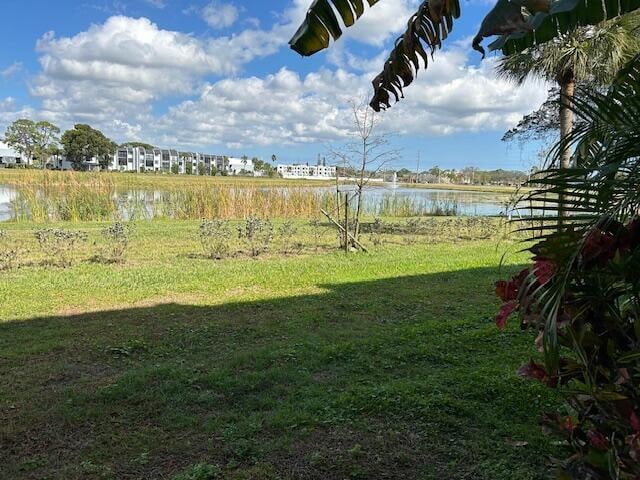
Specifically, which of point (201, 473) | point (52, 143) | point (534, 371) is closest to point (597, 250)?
point (534, 371)

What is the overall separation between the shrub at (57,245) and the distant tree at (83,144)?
1879 inches

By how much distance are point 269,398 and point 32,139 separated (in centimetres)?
5425

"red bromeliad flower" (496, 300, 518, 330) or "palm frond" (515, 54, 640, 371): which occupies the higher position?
"palm frond" (515, 54, 640, 371)

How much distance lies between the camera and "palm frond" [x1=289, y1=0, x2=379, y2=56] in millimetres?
2137

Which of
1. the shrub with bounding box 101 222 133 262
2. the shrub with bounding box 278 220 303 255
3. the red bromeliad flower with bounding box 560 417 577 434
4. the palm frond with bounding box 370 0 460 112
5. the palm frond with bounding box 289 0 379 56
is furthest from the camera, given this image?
the shrub with bounding box 278 220 303 255

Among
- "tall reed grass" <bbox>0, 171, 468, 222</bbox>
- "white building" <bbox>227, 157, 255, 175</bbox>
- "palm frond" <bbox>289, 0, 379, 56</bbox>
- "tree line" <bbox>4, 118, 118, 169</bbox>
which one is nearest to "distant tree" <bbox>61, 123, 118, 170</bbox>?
"tree line" <bbox>4, 118, 118, 169</bbox>

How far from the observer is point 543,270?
1.38m

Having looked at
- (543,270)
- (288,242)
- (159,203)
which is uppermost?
(543,270)

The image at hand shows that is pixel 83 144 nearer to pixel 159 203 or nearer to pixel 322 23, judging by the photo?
pixel 159 203

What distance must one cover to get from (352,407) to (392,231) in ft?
32.1

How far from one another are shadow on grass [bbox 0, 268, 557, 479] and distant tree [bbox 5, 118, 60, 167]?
49.7 meters

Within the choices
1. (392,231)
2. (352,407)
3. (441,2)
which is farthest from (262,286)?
(392,231)

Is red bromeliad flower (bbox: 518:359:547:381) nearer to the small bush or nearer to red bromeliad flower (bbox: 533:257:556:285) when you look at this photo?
red bromeliad flower (bbox: 533:257:556:285)

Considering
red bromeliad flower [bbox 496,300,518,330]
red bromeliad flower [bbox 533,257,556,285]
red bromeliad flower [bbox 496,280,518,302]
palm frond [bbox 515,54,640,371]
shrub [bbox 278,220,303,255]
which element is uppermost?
palm frond [bbox 515,54,640,371]
